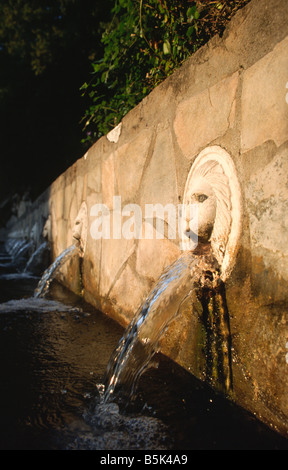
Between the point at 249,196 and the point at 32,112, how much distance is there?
8724 mm

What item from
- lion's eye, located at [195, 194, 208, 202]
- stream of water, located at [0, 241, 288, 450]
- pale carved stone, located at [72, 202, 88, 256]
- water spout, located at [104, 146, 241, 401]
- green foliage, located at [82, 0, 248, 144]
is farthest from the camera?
pale carved stone, located at [72, 202, 88, 256]

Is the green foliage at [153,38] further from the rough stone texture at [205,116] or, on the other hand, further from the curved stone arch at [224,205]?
the curved stone arch at [224,205]

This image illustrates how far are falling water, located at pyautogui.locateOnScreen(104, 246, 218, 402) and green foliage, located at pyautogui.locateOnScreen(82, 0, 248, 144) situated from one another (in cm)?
95

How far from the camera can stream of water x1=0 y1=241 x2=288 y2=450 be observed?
0.87m

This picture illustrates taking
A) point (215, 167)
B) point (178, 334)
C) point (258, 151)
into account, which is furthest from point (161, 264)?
point (258, 151)

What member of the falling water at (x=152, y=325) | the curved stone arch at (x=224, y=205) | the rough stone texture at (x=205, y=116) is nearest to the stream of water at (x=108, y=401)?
the falling water at (x=152, y=325)

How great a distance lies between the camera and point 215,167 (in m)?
1.27

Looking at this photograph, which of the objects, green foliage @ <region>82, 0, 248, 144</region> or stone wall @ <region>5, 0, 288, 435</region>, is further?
green foliage @ <region>82, 0, 248, 144</region>

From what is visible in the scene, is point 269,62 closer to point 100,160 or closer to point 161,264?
point 161,264

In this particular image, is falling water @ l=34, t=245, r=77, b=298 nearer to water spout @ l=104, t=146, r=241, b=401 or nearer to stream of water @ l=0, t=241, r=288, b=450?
stream of water @ l=0, t=241, r=288, b=450

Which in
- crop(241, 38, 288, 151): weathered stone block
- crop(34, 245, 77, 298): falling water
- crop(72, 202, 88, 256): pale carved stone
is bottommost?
crop(34, 245, 77, 298): falling water

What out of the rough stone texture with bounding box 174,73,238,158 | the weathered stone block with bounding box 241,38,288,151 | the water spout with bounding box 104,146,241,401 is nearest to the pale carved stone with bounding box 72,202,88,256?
the rough stone texture with bounding box 174,73,238,158

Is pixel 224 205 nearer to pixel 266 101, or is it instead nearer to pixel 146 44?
pixel 266 101

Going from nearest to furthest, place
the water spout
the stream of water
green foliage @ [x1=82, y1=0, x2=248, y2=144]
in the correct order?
the stream of water < the water spout < green foliage @ [x1=82, y1=0, x2=248, y2=144]
